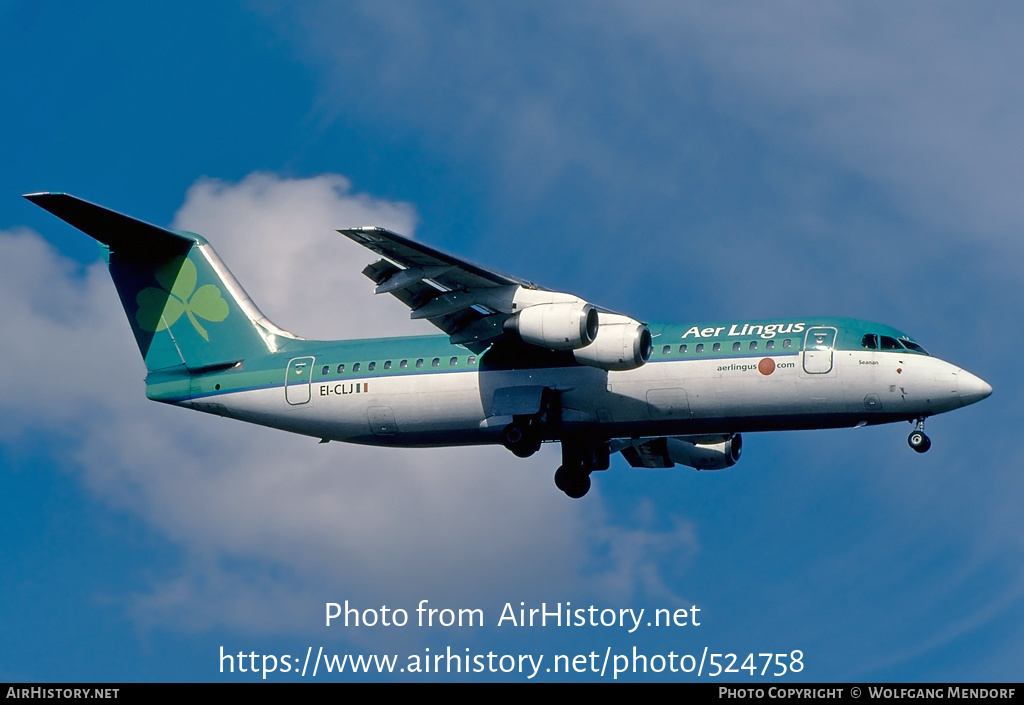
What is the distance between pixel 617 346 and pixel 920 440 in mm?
4539

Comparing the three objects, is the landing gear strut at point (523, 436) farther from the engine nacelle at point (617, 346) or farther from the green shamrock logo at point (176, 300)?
the green shamrock logo at point (176, 300)

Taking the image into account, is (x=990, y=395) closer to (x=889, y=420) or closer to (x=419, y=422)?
(x=889, y=420)

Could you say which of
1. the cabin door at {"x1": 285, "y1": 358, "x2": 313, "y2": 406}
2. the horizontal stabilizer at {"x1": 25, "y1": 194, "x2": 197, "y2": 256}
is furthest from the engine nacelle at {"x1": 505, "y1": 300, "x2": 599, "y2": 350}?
the horizontal stabilizer at {"x1": 25, "y1": 194, "x2": 197, "y2": 256}

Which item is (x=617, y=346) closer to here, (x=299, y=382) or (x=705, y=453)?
(x=705, y=453)

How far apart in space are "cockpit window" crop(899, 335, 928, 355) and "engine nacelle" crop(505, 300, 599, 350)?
4415mm

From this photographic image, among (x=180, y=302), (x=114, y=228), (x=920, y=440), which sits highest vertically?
(x=114, y=228)

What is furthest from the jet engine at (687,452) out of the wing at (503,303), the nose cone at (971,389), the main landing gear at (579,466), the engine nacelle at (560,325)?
the nose cone at (971,389)

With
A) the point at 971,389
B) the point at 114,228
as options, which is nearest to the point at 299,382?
the point at 114,228

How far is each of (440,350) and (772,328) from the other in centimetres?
522

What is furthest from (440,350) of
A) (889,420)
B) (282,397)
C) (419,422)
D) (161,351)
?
(889,420)

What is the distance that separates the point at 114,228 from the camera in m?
25.8

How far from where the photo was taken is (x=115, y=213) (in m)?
25.2

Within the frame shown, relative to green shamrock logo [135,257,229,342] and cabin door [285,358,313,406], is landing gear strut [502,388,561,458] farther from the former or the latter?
green shamrock logo [135,257,229,342]

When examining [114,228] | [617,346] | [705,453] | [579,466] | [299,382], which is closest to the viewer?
[617,346]
